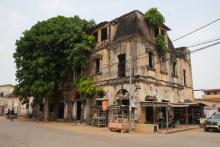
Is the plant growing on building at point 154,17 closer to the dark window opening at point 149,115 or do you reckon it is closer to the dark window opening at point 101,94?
the dark window opening at point 101,94

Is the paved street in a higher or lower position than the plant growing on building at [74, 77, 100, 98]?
lower

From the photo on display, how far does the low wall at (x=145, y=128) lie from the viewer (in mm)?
18388

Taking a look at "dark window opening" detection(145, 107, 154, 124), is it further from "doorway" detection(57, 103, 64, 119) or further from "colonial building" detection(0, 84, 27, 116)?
"colonial building" detection(0, 84, 27, 116)

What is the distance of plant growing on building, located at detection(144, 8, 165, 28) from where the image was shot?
Result: 80.6 ft

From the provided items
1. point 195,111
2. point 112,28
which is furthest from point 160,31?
point 195,111

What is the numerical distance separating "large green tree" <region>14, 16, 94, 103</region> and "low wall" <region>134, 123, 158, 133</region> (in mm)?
9539

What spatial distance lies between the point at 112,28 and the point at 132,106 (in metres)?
8.85

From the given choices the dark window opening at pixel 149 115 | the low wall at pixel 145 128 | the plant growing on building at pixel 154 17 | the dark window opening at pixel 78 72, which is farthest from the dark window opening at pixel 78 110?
the plant growing on building at pixel 154 17

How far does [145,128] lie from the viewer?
61.3 feet

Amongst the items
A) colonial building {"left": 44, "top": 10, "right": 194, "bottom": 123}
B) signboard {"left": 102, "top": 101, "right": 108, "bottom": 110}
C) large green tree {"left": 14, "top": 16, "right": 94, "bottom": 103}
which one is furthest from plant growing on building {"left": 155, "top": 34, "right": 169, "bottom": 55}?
signboard {"left": 102, "top": 101, "right": 108, "bottom": 110}

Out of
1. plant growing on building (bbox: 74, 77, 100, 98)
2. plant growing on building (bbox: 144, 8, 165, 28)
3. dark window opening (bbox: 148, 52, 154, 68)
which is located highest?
plant growing on building (bbox: 144, 8, 165, 28)

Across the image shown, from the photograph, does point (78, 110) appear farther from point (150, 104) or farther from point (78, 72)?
point (150, 104)

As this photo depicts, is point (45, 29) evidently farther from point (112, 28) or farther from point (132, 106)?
point (132, 106)

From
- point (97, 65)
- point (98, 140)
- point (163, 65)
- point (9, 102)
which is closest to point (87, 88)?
point (97, 65)
